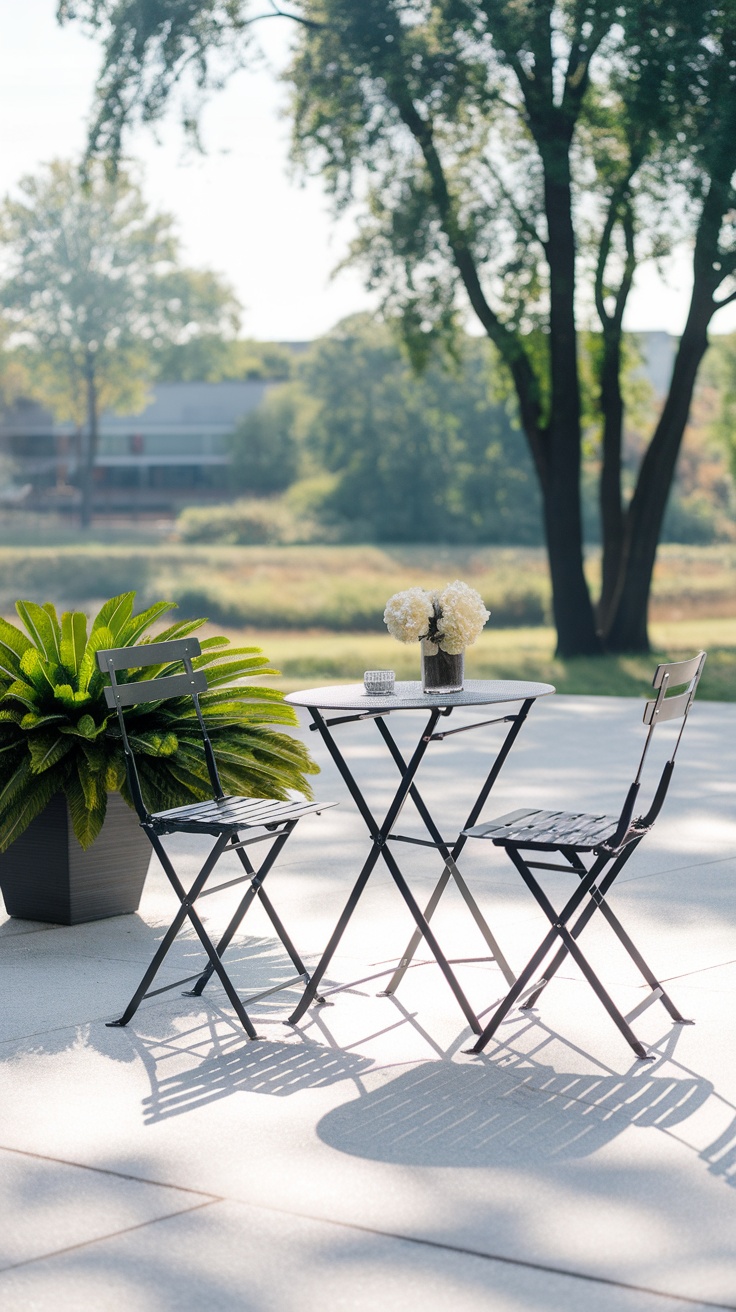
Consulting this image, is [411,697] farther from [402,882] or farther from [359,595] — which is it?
[359,595]

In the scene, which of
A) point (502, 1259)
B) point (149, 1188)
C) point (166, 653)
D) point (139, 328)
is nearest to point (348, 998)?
point (166, 653)

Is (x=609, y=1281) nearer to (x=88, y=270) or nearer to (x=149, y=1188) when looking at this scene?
(x=149, y=1188)

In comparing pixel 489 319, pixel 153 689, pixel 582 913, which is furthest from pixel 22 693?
pixel 489 319

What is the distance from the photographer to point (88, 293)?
62031 millimetres

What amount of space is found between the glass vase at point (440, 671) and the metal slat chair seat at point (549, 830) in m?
0.48

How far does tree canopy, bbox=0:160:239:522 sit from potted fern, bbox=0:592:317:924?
179ft

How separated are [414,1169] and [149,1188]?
606 mm

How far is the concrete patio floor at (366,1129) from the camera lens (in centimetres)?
321

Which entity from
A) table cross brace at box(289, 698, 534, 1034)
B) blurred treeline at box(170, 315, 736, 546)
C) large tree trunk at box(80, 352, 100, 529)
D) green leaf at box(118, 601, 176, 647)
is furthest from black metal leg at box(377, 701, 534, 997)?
large tree trunk at box(80, 352, 100, 529)

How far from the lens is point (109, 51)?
2072 centimetres

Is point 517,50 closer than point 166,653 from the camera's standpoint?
No

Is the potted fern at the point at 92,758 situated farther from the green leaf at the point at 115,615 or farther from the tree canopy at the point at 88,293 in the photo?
the tree canopy at the point at 88,293

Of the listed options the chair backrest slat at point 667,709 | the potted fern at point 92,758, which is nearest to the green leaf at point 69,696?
the potted fern at point 92,758

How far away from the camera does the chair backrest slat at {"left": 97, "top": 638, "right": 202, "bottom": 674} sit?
207 inches
